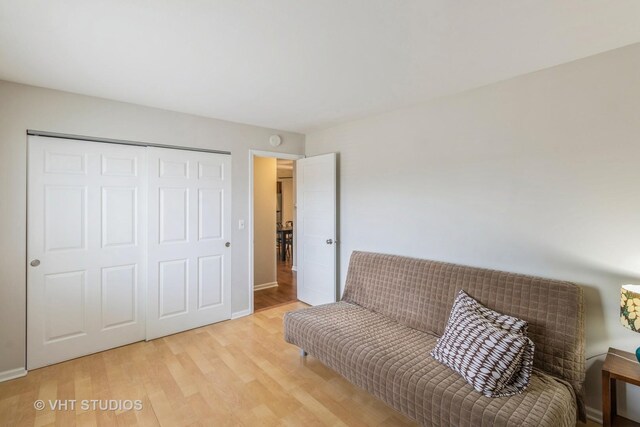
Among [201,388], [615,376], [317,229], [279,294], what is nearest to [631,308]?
[615,376]

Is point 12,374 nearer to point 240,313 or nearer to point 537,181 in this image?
point 240,313

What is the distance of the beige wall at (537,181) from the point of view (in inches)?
70.1

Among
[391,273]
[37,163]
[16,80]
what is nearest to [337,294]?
[391,273]

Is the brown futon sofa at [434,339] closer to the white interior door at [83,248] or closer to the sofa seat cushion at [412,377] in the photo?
the sofa seat cushion at [412,377]

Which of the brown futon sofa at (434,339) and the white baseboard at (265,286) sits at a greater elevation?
the brown futon sofa at (434,339)

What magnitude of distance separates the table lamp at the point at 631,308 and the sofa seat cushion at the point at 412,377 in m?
0.48

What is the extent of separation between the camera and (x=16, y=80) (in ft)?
7.42

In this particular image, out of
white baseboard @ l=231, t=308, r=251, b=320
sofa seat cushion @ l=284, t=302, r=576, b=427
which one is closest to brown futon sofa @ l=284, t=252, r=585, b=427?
sofa seat cushion @ l=284, t=302, r=576, b=427

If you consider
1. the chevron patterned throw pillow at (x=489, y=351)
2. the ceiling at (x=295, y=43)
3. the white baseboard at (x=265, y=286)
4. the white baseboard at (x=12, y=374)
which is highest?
the ceiling at (x=295, y=43)

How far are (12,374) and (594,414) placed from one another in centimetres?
411

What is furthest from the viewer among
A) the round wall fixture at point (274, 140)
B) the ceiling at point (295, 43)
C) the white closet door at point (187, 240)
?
the round wall fixture at point (274, 140)

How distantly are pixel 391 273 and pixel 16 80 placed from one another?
3.37 metres

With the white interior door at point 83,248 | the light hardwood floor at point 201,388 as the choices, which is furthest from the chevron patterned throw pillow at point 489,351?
the white interior door at point 83,248

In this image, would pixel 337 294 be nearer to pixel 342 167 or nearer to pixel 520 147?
pixel 342 167
